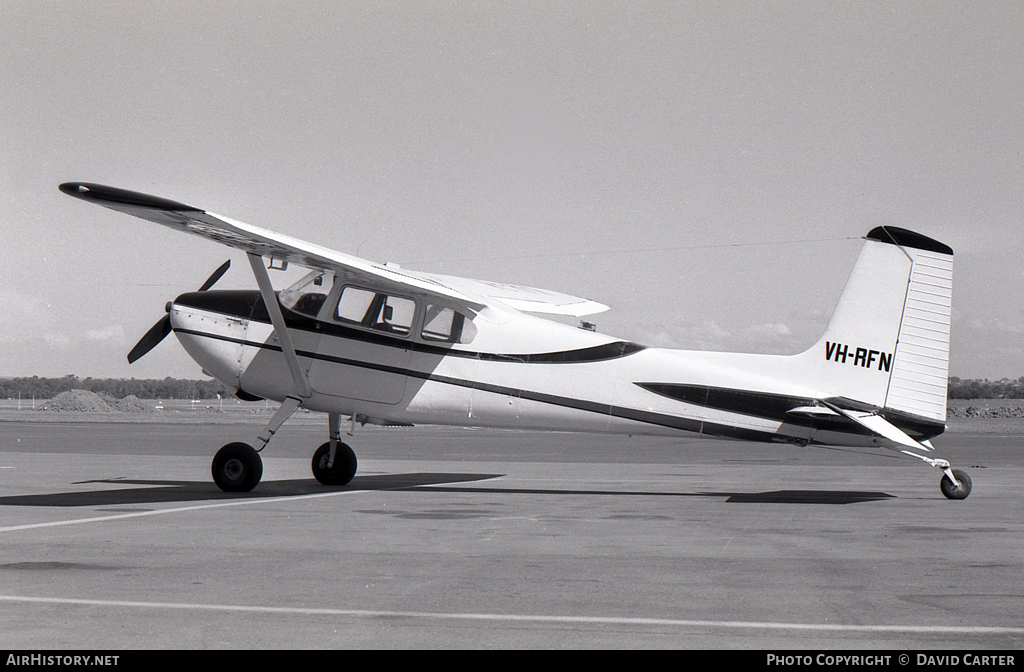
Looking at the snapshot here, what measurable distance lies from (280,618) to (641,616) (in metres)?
1.90

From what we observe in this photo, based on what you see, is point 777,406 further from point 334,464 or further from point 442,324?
point 334,464

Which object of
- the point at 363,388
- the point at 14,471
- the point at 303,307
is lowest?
the point at 14,471

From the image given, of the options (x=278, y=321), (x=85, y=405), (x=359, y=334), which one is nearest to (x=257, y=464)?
(x=278, y=321)

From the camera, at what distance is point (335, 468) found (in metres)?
13.5

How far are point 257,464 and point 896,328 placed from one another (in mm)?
8052

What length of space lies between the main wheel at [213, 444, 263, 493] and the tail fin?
7105 mm

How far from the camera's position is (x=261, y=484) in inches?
544

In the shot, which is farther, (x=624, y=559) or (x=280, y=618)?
(x=624, y=559)

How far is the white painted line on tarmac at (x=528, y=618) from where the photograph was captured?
472 cm

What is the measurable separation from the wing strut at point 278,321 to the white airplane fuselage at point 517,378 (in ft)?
0.49

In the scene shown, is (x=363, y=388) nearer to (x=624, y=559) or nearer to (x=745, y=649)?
(x=624, y=559)

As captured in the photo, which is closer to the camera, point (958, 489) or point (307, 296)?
point (958, 489)
